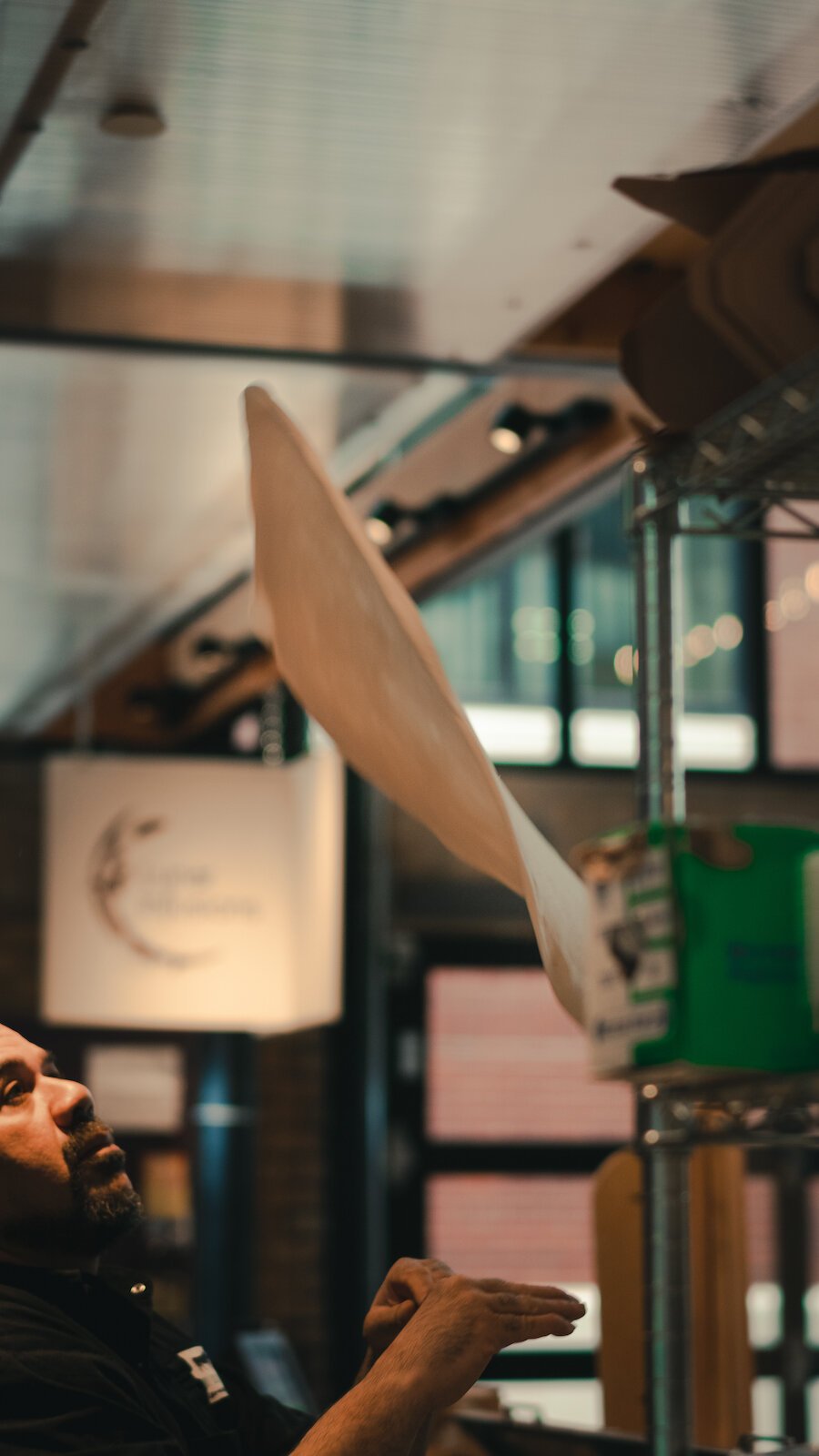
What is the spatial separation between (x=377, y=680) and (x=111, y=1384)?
2.57 ft

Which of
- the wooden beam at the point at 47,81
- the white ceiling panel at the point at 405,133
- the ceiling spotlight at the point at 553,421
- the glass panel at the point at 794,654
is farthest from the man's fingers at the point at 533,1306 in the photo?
the glass panel at the point at 794,654

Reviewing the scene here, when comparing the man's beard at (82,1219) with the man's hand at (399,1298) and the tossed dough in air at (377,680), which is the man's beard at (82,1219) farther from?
the tossed dough in air at (377,680)

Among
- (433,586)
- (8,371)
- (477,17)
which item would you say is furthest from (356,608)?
(433,586)

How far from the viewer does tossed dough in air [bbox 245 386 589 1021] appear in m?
2.02

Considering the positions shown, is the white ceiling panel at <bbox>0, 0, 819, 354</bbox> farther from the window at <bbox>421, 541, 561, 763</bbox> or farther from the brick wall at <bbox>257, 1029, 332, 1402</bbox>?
the brick wall at <bbox>257, 1029, 332, 1402</bbox>

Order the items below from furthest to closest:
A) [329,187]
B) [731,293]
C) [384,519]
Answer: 1. [384,519]
2. [329,187]
3. [731,293]

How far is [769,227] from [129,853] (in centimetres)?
507

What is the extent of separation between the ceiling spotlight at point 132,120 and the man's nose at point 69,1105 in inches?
65.1

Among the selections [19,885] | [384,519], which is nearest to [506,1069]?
[19,885]

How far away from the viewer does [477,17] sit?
9.50ft

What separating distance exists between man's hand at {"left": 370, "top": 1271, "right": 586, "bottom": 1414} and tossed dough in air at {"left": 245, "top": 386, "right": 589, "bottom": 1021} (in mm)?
292

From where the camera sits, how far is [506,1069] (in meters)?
9.05

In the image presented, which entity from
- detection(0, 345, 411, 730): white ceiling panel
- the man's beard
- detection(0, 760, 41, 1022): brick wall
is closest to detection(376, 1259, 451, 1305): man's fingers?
the man's beard

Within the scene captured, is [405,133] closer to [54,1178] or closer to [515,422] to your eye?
[515,422]
